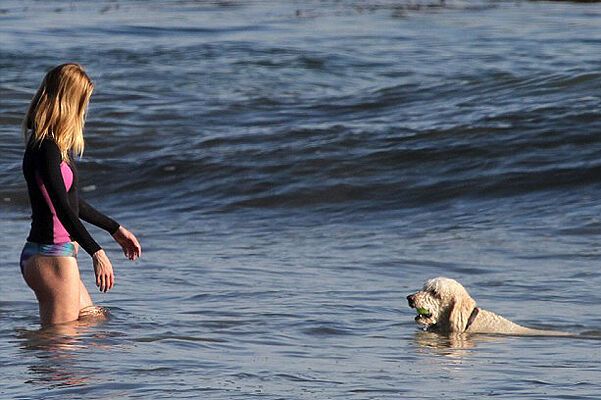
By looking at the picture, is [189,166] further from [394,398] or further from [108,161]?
[394,398]

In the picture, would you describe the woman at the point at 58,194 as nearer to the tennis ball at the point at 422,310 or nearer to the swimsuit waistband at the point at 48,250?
the swimsuit waistband at the point at 48,250

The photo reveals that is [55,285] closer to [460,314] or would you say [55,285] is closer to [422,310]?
[422,310]

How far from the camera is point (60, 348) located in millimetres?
7668

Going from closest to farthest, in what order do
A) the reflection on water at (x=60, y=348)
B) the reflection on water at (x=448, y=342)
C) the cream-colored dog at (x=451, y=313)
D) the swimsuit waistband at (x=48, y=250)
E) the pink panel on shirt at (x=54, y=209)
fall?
the reflection on water at (x=60, y=348) < the pink panel on shirt at (x=54, y=209) < the swimsuit waistband at (x=48, y=250) < the reflection on water at (x=448, y=342) < the cream-colored dog at (x=451, y=313)

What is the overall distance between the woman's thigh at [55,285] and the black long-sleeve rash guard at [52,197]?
0.12 meters

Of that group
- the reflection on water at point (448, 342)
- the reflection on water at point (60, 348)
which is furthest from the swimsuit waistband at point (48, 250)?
the reflection on water at point (448, 342)

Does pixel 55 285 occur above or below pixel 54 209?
below

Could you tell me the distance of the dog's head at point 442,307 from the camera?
329 inches

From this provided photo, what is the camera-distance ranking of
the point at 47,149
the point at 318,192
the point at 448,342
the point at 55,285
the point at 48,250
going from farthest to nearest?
the point at 318,192, the point at 448,342, the point at 55,285, the point at 48,250, the point at 47,149

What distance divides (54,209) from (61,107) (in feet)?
1.76

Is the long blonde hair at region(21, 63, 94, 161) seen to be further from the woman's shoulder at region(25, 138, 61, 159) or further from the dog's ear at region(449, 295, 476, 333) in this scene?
the dog's ear at region(449, 295, 476, 333)

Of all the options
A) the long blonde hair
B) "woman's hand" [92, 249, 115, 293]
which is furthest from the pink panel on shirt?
"woman's hand" [92, 249, 115, 293]

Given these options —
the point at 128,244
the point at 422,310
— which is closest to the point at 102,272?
the point at 128,244

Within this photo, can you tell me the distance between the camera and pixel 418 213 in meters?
13.4
